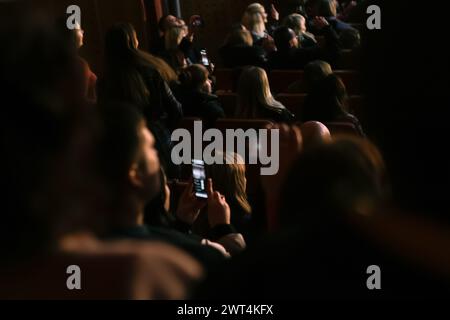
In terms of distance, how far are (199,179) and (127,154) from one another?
146cm

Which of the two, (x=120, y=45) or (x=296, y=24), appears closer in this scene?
(x=120, y=45)

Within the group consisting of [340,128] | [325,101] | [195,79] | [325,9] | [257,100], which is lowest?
[340,128]

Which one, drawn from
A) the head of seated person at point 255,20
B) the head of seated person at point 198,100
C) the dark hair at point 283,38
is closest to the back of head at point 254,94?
the head of seated person at point 198,100

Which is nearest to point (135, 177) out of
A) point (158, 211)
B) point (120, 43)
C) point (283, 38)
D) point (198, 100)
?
point (158, 211)

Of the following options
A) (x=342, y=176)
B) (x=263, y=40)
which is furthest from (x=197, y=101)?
(x=342, y=176)

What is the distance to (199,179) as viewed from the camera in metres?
3.21

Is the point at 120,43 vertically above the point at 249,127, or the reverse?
the point at 120,43

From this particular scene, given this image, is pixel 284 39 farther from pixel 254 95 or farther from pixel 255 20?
pixel 254 95

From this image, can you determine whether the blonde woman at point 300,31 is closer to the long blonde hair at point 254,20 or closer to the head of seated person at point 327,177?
the long blonde hair at point 254,20

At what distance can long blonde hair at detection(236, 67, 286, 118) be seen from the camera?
511 centimetres

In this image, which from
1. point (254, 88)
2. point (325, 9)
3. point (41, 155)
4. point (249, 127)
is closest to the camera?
point (41, 155)

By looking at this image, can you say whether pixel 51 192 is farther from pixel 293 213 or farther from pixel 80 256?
pixel 293 213

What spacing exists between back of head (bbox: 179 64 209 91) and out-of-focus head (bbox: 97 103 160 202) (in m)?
3.42
